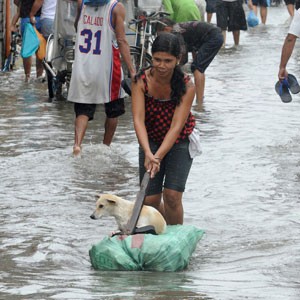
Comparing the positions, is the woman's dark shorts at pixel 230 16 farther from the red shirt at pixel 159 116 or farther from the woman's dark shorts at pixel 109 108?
the red shirt at pixel 159 116

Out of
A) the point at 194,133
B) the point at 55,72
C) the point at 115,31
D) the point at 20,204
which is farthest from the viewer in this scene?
the point at 55,72

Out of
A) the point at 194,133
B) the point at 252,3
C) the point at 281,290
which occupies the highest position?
the point at 194,133

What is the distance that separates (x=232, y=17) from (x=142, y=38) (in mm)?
9130

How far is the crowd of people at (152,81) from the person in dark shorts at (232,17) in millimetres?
7535

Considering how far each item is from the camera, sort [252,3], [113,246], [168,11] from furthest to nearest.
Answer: [252,3] < [168,11] < [113,246]

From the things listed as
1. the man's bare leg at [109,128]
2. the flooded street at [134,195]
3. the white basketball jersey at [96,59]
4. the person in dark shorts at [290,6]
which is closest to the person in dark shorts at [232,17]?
the person in dark shorts at [290,6]

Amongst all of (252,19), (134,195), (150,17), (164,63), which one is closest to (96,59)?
(134,195)

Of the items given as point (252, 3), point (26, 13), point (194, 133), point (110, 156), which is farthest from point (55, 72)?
point (252, 3)

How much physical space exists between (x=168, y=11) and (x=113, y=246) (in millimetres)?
10118

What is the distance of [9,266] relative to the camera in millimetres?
6883

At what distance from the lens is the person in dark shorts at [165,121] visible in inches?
278

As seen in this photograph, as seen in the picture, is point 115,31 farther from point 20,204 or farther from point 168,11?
point 168,11

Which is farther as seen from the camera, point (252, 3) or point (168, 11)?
point (252, 3)

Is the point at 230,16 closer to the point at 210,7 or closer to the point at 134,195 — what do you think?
the point at 210,7
